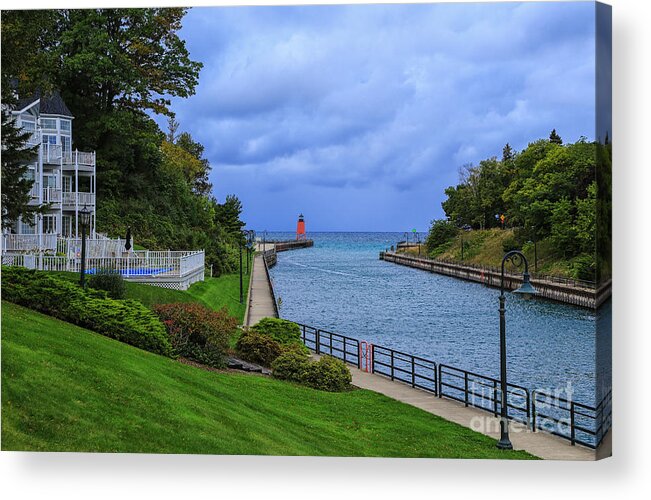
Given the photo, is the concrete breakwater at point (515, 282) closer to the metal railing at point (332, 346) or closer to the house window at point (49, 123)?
the metal railing at point (332, 346)

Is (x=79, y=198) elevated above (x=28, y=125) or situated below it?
below

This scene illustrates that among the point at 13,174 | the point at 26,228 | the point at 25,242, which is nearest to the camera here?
the point at 13,174

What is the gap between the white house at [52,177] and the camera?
17.8 m

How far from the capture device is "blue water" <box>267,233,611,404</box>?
88.7 ft

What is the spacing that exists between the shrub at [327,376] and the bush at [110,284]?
173 inches

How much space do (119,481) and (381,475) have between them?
13.8ft

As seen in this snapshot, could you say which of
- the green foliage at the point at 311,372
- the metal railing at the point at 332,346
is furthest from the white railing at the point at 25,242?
the metal railing at the point at 332,346

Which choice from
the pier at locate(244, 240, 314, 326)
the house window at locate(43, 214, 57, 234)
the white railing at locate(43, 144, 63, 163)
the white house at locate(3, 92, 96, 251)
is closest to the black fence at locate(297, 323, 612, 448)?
the pier at locate(244, 240, 314, 326)

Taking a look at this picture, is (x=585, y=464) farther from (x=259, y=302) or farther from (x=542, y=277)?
(x=259, y=302)

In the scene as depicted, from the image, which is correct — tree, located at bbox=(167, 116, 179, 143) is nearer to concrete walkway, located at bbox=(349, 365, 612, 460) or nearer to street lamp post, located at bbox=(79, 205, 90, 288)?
street lamp post, located at bbox=(79, 205, 90, 288)

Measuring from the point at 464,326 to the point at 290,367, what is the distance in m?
16.1

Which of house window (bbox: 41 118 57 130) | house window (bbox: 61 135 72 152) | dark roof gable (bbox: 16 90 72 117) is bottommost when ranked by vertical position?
house window (bbox: 61 135 72 152)

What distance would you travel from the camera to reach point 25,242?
699 inches

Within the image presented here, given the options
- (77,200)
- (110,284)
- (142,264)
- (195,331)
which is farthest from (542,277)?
(77,200)
